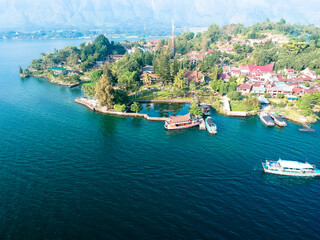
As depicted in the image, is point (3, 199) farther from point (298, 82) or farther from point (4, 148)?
point (298, 82)

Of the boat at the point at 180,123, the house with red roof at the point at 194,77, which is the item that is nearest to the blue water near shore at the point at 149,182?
→ the boat at the point at 180,123

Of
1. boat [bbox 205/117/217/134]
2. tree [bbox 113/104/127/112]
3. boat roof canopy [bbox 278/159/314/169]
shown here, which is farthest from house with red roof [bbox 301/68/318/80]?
tree [bbox 113/104/127/112]

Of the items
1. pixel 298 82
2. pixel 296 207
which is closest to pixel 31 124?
pixel 296 207

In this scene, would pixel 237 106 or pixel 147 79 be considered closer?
pixel 237 106

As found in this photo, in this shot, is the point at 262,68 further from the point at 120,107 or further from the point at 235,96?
the point at 120,107

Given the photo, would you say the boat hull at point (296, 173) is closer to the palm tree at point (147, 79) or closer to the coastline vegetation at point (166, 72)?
the coastline vegetation at point (166, 72)

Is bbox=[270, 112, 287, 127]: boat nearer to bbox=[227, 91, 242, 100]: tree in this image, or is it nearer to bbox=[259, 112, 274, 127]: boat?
bbox=[259, 112, 274, 127]: boat

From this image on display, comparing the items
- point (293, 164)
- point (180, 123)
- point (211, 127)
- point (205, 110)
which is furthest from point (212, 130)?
point (293, 164)

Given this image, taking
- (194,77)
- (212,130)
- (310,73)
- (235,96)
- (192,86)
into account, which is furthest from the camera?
(310,73)
